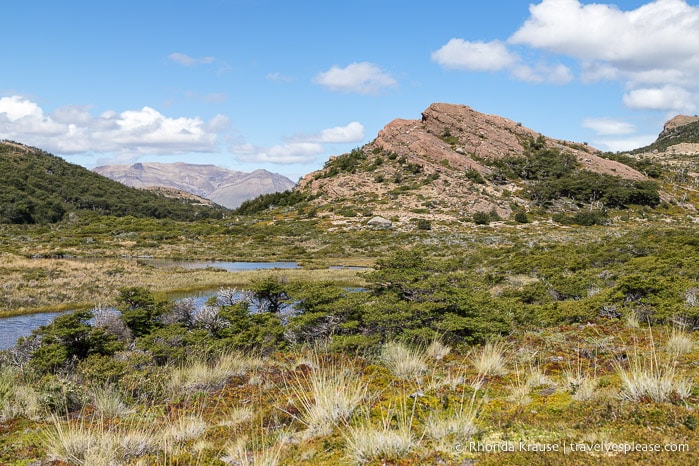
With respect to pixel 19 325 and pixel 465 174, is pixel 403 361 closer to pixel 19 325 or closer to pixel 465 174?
pixel 19 325

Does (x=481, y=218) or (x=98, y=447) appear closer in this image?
(x=98, y=447)

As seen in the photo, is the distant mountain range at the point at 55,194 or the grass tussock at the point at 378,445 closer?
the grass tussock at the point at 378,445

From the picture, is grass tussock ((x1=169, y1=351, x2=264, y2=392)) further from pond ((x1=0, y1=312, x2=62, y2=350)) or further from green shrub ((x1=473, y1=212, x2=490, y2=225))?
green shrub ((x1=473, y1=212, x2=490, y2=225))

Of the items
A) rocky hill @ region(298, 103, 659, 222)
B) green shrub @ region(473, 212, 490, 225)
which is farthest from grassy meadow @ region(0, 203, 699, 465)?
rocky hill @ region(298, 103, 659, 222)

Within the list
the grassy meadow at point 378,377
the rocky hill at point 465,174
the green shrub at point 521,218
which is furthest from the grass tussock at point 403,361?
the green shrub at point 521,218

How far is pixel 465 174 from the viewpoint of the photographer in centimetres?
9325

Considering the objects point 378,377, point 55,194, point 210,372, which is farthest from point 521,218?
point 55,194

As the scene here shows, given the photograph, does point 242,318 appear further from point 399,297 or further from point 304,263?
point 304,263

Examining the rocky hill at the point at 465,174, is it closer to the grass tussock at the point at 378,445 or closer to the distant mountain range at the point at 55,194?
the distant mountain range at the point at 55,194

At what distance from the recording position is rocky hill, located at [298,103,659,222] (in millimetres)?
83375

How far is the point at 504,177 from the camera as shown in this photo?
318ft

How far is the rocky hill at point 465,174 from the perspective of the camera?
8338 cm

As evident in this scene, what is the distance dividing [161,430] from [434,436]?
364 centimetres

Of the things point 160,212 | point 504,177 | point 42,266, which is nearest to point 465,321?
point 42,266
